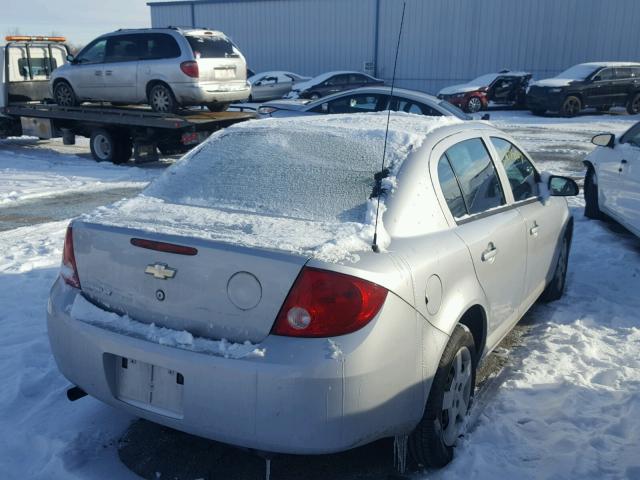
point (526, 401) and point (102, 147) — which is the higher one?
point (102, 147)

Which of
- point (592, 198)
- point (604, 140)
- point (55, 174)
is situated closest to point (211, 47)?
point (55, 174)

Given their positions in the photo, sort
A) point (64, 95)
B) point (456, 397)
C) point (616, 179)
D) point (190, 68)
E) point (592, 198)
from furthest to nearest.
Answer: point (64, 95) < point (190, 68) < point (592, 198) < point (616, 179) < point (456, 397)

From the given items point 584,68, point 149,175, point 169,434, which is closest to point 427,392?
point 169,434

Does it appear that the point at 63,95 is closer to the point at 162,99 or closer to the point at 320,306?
the point at 162,99

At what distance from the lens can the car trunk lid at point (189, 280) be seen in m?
2.43

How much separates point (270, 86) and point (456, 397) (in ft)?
77.6

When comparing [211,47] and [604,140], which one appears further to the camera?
[211,47]

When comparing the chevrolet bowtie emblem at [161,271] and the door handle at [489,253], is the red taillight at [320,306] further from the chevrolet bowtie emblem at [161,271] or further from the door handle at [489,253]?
the door handle at [489,253]

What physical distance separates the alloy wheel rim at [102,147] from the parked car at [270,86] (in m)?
12.6

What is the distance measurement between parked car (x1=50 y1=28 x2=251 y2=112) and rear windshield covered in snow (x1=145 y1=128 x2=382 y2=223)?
8.97 m

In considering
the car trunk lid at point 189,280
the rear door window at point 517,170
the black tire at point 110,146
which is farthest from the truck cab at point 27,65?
the car trunk lid at point 189,280

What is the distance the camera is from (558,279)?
500 centimetres

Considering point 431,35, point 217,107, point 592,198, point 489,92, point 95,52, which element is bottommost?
point 592,198

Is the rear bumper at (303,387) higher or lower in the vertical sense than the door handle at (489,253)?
lower
